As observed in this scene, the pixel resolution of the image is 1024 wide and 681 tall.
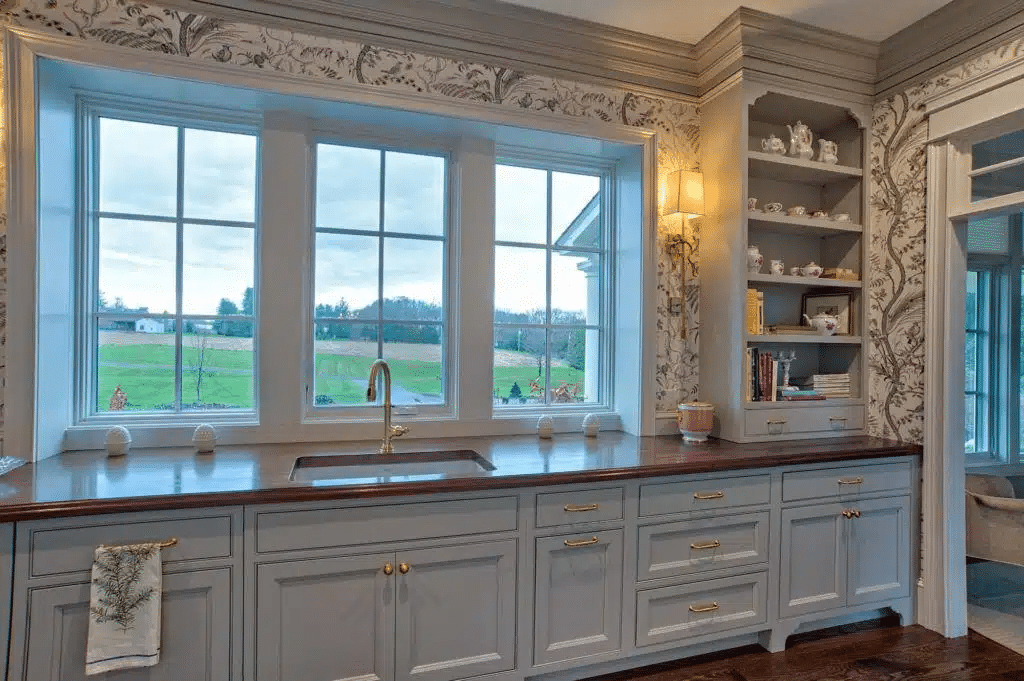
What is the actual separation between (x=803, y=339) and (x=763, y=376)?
0.26 meters

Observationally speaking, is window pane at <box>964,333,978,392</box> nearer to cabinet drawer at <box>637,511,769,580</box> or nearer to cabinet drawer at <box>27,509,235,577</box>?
cabinet drawer at <box>637,511,769,580</box>

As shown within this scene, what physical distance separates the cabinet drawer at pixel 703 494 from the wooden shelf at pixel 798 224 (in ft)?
3.81

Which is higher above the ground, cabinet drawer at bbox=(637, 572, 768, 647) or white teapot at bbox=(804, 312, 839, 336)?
white teapot at bbox=(804, 312, 839, 336)

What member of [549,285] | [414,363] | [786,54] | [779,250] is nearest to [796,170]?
[779,250]

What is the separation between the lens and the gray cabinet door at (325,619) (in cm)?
170

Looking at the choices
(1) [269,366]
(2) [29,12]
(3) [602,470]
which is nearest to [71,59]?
(2) [29,12]

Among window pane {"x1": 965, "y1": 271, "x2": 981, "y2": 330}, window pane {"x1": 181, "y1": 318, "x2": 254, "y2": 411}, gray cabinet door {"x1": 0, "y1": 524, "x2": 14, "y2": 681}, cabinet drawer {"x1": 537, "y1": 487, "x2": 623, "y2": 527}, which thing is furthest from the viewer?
window pane {"x1": 965, "y1": 271, "x2": 981, "y2": 330}

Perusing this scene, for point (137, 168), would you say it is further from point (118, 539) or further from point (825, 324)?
point (825, 324)

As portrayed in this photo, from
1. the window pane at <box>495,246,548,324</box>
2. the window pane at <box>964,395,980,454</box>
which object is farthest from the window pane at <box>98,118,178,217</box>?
the window pane at <box>964,395,980,454</box>

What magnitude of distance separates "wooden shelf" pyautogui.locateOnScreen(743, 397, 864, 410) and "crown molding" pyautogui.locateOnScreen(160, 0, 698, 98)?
154 centimetres

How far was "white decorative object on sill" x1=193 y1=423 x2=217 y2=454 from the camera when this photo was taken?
2164mm

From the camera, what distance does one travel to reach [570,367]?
293cm

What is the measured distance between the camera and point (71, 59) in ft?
6.49

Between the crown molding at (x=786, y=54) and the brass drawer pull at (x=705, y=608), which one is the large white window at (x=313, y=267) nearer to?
the crown molding at (x=786, y=54)
